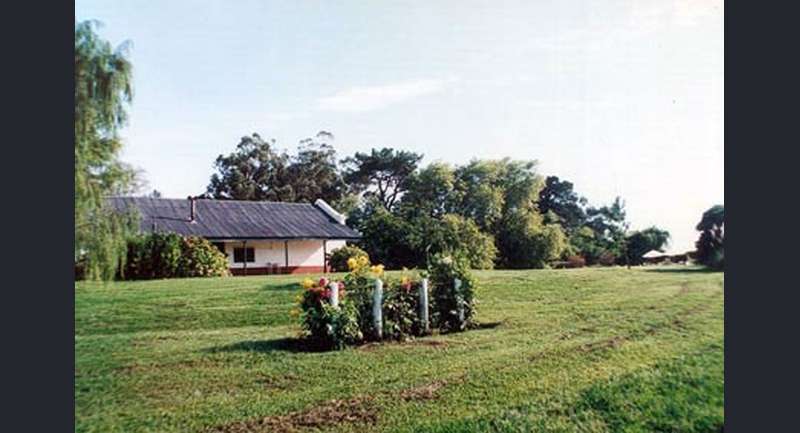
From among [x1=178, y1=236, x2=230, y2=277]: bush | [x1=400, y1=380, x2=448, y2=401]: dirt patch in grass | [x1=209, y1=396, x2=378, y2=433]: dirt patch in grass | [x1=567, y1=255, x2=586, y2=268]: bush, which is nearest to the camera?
[x1=209, y1=396, x2=378, y2=433]: dirt patch in grass

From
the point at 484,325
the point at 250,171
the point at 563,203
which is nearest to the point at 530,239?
the point at 563,203

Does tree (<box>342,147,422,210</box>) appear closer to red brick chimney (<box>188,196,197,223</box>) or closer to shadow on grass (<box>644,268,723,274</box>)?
red brick chimney (<box>188,196,197,223</box>)

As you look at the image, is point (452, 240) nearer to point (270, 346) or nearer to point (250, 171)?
point (270, 346)

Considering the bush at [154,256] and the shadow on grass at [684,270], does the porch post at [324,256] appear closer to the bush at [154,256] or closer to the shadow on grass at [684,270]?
the bush at [154,256]

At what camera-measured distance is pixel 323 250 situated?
6.15 meters

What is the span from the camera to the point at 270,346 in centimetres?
583

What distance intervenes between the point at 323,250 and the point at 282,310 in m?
0.65

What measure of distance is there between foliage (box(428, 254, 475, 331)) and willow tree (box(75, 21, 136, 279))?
3.09 meters

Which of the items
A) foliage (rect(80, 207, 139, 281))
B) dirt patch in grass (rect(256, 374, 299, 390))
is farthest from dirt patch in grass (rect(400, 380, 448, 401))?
foliage (rect(80, 207, 139, 281))

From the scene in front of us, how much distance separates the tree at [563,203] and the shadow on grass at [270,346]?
7.63 ft

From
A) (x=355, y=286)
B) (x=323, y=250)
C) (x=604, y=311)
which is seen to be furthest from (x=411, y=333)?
(x=604, y=311)

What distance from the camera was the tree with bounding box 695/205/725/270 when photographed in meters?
6.06

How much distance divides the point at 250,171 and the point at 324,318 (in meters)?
1.39

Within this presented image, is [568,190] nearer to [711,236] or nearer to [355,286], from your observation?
[711,236]
